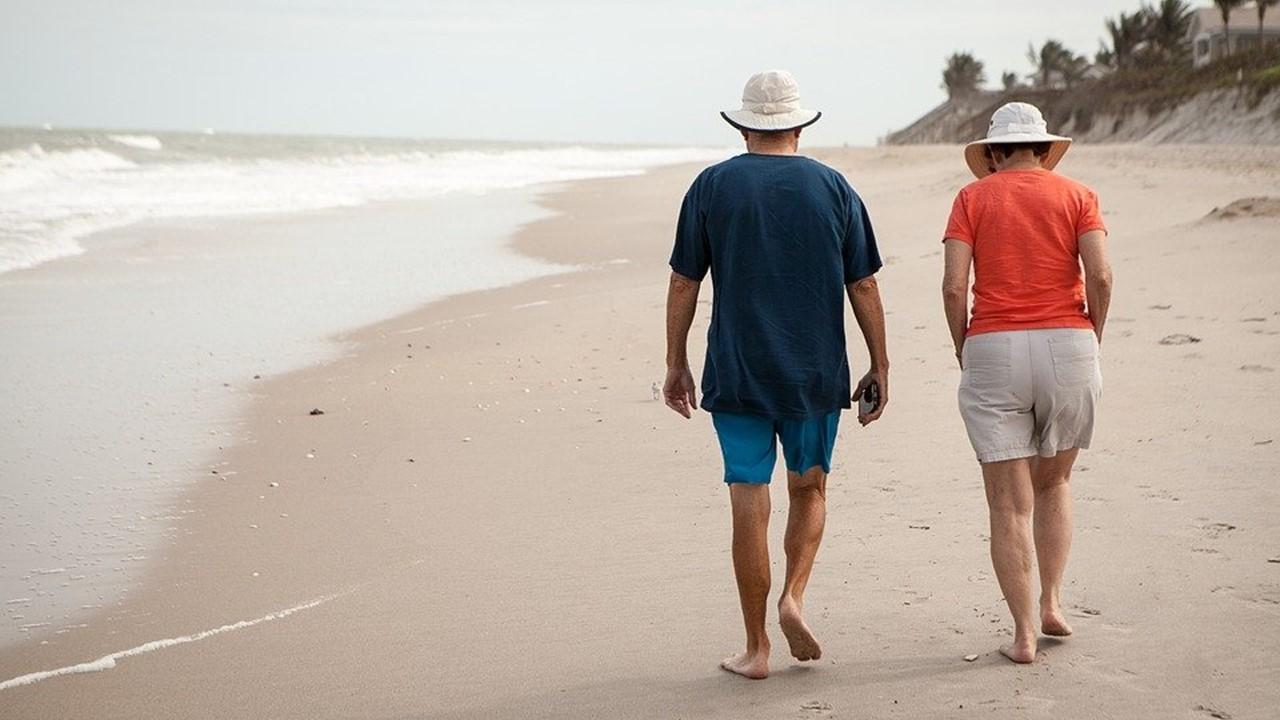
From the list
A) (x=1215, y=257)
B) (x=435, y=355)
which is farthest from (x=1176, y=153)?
(x=435, y=355)

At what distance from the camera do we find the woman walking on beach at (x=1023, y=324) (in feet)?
12.3

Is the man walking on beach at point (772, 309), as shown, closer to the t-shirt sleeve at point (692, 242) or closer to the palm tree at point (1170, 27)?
the t-shirt sleeve at point (692, 242)

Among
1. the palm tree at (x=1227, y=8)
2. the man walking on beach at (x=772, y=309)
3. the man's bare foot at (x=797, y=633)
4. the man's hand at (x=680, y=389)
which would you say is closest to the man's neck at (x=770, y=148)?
the man walking on beach at (x=772, y=309)

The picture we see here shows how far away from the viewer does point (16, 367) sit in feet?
30.0

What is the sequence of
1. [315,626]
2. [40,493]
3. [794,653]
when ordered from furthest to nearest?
[40,493] < [315,626] < [794,653]

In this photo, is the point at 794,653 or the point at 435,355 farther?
the point at 435,355

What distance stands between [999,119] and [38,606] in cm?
376

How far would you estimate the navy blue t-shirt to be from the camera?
3703mm

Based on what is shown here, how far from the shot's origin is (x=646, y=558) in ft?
16.1

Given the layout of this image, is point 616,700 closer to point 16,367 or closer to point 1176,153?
point 16,367

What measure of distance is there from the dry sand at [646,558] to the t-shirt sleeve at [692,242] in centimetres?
121

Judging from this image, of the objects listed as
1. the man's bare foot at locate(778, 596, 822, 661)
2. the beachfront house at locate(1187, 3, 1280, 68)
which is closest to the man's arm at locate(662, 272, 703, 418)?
the man's bare foot at locate(778, 596, 822, 661)

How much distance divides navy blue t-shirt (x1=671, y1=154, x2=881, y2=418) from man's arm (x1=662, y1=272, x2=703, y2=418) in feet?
0.43

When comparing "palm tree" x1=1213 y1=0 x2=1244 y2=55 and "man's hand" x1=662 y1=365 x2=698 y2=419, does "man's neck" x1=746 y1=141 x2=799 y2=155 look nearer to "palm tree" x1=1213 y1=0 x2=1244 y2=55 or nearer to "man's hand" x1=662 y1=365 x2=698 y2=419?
"man's hand" x1=662 y1=365 x2=698 y2=419
